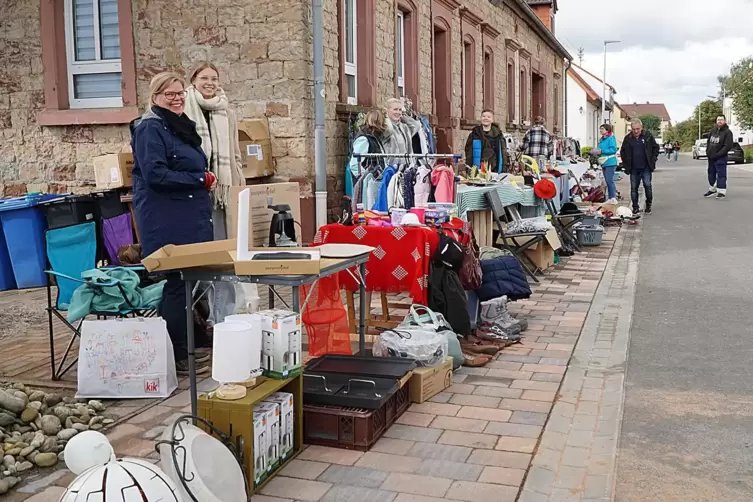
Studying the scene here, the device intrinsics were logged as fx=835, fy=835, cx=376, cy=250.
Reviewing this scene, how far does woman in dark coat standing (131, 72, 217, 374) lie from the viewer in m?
5.30

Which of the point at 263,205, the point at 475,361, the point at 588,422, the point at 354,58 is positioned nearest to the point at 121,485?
the point at 263,205

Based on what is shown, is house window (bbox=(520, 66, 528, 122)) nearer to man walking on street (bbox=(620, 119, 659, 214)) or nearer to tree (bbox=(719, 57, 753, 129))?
man walking on street (bbox=(620, 119, 659, 214))

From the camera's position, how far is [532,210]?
10984 mm

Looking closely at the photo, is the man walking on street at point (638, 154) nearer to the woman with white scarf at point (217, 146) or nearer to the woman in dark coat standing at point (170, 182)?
the woman with white scarf at point (217, 146)

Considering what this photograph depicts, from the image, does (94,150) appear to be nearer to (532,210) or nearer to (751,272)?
(532,210)

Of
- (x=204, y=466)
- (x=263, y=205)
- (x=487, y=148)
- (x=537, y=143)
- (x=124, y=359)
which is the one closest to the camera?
(x=204, y=466)

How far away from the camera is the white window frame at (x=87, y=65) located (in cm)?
982

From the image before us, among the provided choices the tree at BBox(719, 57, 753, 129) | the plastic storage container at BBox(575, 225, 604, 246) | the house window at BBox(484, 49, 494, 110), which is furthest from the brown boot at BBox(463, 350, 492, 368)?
the tree at BBox(719, 57, 753, 129)

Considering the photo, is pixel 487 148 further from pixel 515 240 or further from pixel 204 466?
pixel 204 466

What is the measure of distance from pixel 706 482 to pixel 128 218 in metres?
4.87

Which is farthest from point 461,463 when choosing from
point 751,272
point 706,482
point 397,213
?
point 751,272

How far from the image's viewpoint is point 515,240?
31.5 ft

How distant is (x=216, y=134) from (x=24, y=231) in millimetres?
2696

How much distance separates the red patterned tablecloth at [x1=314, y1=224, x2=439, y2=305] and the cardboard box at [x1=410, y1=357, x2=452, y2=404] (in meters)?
0.91
